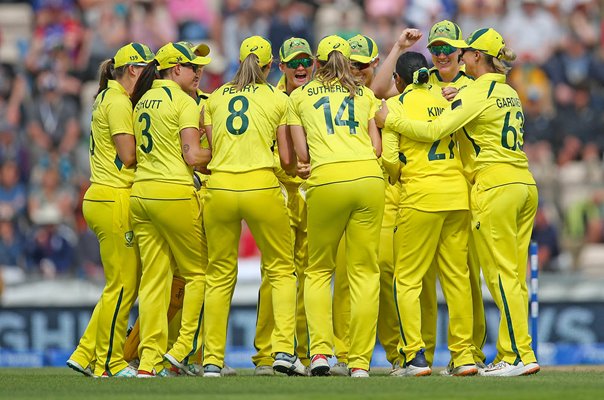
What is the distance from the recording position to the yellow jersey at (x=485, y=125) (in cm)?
1220

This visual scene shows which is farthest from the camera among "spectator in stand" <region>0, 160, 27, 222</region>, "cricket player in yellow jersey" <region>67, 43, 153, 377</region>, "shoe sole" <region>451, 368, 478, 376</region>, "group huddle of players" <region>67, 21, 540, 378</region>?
"spectator in stand" <region>0, 160, 27, 222</region>

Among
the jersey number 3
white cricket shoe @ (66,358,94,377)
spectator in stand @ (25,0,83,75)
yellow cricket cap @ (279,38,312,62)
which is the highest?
yellow cricket cap @ (279,38,312,62)

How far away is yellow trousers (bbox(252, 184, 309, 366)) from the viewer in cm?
1298

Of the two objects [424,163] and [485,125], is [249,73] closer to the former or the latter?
[424,163]

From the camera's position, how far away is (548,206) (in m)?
21.4

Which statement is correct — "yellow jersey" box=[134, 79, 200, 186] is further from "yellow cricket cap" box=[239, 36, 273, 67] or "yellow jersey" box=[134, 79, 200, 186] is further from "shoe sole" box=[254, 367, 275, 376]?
"shoe sole" box=[254, 367, 275, 376]

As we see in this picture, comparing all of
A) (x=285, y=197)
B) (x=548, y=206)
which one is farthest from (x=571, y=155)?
(x=285, y=197)

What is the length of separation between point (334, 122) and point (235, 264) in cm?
151

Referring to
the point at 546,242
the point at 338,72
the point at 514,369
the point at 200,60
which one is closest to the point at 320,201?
the point at 338,72

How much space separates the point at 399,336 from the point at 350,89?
2328 mm

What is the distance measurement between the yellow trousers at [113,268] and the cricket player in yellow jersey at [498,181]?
7.96 feet

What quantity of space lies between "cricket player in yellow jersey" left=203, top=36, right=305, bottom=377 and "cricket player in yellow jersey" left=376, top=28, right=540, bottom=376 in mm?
1041

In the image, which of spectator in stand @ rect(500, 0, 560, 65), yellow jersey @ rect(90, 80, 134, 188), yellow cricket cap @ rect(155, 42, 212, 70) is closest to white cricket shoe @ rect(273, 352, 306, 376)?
yellow jersey @ rect(90, 80, 134, 188)

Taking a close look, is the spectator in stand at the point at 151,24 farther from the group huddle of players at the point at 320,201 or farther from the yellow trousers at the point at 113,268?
the yellow trousers at the point at 113,268
